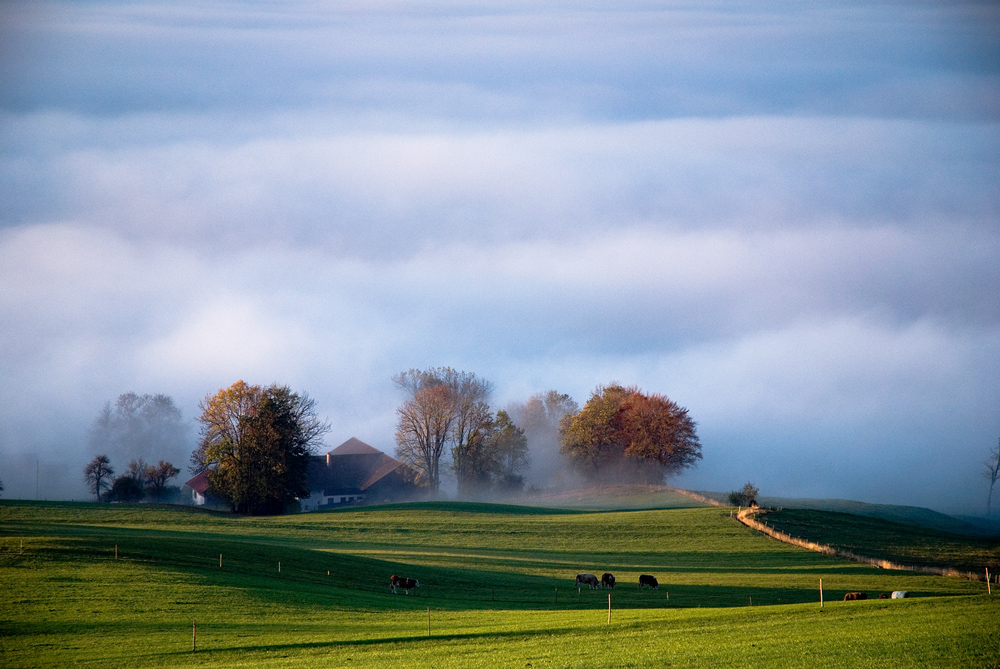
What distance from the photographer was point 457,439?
11175cm

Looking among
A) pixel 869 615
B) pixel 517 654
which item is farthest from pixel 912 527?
pixel 517 654

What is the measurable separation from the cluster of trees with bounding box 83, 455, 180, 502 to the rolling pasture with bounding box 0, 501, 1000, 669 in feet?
106

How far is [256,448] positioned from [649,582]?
175 feet

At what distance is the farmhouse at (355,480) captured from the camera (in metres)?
116

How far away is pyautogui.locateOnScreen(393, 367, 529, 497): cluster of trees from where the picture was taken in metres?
110

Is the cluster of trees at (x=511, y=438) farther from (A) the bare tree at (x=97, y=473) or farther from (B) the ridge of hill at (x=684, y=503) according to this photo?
(A) the bare tree at (x=97, y=473)

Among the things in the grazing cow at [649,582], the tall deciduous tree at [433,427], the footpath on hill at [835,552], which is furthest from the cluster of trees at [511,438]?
the grazing cow at [649,582]

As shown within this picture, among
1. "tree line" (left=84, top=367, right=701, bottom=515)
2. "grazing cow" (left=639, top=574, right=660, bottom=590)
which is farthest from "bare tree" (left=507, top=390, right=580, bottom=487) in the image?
"grazing cow" (left=639, top=574, right=660, bottom=590)

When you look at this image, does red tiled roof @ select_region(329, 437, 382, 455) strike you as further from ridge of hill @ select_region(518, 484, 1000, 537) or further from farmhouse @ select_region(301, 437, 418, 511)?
ridge of hill @ select_region(518, 484, 1000, 537)

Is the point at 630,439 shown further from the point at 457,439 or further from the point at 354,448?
the point at 354,448

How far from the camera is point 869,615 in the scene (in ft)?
105

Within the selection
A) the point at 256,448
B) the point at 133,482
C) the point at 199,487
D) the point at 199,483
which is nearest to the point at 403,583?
the point at 256,448

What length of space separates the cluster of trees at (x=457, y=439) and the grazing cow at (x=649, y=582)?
66683mm

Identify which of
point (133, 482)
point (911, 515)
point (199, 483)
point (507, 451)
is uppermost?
point (507, 451)
